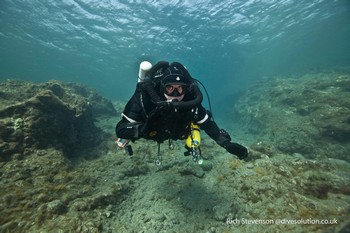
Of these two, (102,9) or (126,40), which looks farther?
(126,40)

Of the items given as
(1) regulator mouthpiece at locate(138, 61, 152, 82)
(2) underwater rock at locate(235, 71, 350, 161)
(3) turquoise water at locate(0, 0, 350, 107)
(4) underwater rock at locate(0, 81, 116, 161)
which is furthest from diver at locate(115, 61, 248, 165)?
(3) turquoise water at locate(0, 0, 350, 107)

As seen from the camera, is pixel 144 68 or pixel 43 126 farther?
pixel 43 126

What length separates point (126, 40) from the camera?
29.8 meters

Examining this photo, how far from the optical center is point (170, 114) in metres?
4.20

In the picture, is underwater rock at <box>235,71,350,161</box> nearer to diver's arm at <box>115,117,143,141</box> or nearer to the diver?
the diver

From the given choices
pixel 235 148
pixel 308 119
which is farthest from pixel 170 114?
pixel 308 119

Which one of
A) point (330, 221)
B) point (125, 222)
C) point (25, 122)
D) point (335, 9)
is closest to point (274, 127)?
point (330, 221)

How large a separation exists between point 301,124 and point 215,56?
32.8m

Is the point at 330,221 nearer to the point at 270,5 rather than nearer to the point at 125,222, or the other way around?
the point at 125,222

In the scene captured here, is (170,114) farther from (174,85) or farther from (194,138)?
(194,138)

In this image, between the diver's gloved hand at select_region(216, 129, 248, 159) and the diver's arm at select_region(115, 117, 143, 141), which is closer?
the diver's gloved hand at select_region(216, 129, 248, 159)

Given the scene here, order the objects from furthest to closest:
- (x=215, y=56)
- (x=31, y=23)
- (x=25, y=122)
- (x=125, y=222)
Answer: (x=215, y=56) → (x=31, y=23) → (x=25, y=122) → (x=125, y=222)

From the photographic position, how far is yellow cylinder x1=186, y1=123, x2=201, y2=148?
14.1 ft

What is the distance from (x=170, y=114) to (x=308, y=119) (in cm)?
1140
